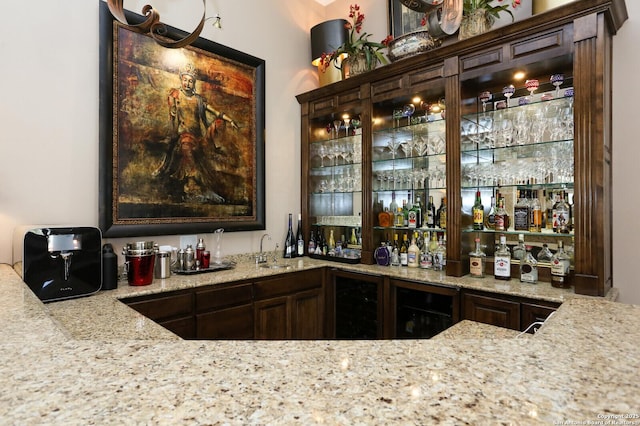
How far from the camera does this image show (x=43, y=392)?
63 cm

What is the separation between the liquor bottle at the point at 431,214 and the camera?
3.07 m

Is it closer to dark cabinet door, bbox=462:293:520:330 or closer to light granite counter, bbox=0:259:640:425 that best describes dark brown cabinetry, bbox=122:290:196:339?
light granite counter, bbox=0:259:640:425

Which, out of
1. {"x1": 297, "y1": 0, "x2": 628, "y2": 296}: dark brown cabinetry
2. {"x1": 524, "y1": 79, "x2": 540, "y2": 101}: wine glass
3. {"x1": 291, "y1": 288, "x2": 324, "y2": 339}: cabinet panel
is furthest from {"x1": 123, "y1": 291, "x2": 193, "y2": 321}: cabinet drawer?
{"x1": 524, "y1": 79, "x2": 540, "y2": 101}: wine glass

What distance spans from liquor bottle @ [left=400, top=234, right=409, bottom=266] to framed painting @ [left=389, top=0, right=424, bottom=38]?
197 cm

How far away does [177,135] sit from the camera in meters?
2.85

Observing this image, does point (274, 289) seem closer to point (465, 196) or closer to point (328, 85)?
point (465, 196)

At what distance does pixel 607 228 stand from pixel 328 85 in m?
2.55

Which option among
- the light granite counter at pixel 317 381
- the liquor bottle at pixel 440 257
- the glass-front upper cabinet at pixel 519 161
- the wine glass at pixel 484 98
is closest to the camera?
the light granite counter at pixel 317 381

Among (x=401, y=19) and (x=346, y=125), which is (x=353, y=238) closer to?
(x=346, y=125)

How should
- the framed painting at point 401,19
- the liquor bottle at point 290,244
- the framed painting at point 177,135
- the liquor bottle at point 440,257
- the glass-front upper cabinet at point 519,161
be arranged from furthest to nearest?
1. the liquor bottle at point 290,244
2. the framed painting at point 401,19
3. the liquor bottle at point 440,257
4. the framed painting at point 177,135
5. the glass-front upper cabinet at point 519,161

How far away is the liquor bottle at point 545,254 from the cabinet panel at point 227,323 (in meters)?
2.17

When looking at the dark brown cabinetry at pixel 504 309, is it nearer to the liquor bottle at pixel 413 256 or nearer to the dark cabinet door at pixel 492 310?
the dark cabinet door at pixel 492 310

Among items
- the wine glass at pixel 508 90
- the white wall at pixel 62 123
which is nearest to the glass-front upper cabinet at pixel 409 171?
the wine glass at pixel 508 90

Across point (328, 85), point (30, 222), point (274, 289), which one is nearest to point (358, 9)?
point (328, 85)
